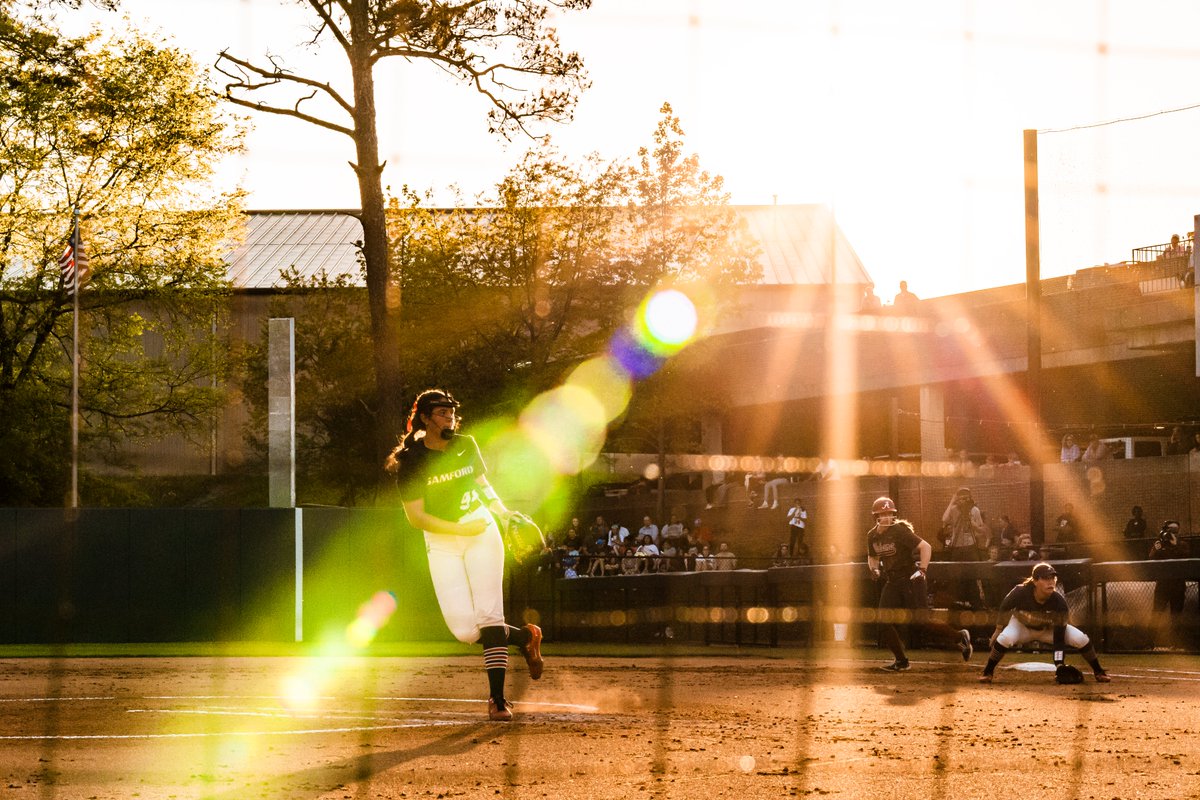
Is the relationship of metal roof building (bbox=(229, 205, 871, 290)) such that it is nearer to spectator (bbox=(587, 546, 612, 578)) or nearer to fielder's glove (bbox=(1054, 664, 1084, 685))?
spectator (bbox=(587, 546, 612, 578))

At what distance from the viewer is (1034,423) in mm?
25953

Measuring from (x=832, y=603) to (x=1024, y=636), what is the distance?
8.27 meters

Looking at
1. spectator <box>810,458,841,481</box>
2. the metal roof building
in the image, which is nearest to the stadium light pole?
Result: spectator <box>810,458,841,481</box>

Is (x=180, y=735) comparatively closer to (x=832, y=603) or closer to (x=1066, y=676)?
(x=1066, y=676)

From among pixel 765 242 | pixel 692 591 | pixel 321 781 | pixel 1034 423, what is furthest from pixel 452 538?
pixel 765 242

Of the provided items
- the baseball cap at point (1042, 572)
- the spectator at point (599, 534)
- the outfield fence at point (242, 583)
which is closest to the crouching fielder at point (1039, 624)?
the baseball cap at point (1042, 572)

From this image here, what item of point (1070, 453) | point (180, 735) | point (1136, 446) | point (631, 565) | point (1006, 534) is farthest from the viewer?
point (1136, 446)

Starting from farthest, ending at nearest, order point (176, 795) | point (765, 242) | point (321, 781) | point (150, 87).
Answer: point (765, 242) < point (150, 87) < point (321, 781) < point (176, 795)

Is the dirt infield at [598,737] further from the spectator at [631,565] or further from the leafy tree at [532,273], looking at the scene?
the leafy tree at [532,273]

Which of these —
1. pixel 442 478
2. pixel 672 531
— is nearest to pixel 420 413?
pixel 442 478

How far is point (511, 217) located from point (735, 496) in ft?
34.5

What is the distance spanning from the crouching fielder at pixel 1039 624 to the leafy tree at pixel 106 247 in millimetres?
28152

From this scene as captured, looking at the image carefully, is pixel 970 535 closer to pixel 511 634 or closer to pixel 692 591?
pixel 692 591

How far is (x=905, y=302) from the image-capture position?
43.3 m
